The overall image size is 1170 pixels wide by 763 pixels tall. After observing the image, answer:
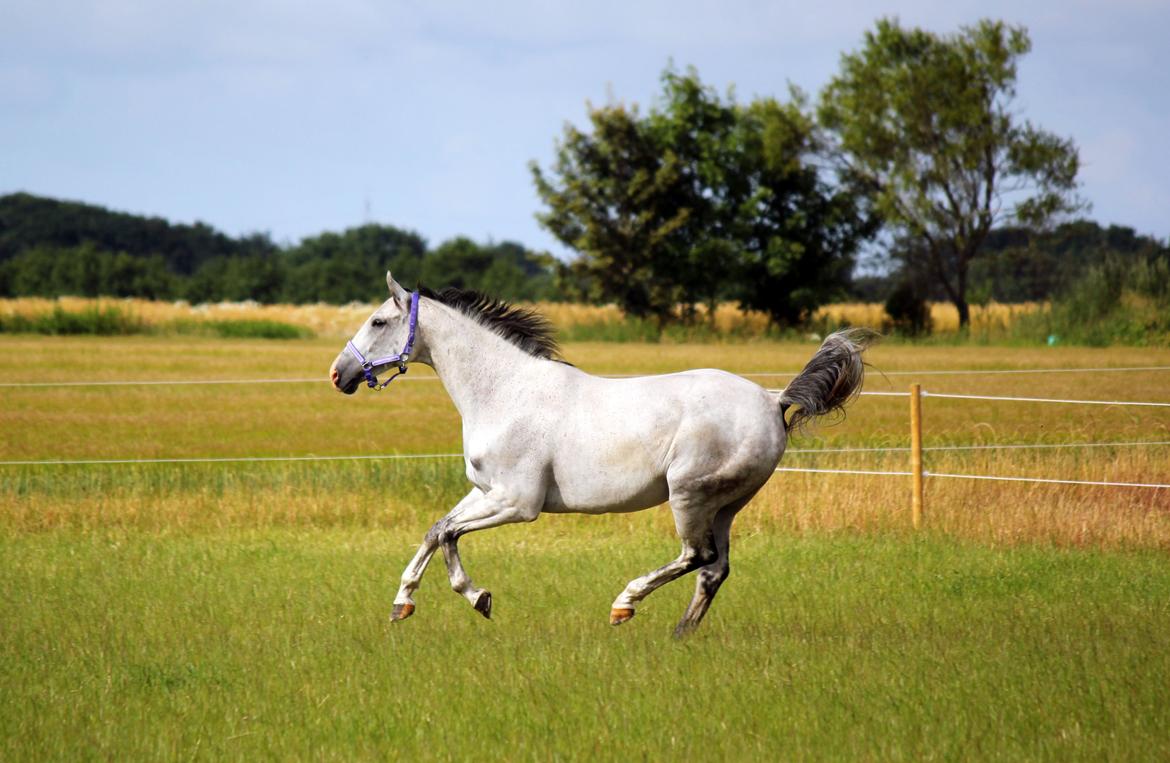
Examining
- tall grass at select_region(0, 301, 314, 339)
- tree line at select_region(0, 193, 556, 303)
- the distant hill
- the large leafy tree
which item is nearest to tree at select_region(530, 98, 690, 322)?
the large leafy tree

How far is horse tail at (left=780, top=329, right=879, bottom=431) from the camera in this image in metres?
6.95

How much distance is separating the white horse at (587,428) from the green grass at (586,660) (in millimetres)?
559

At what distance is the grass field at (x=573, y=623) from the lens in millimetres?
5152

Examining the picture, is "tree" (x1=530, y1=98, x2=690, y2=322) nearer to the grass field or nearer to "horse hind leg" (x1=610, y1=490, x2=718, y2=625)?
the grass field

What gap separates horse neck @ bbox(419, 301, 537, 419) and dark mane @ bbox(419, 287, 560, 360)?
0.04 metres

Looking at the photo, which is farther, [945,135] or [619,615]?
[945,135]

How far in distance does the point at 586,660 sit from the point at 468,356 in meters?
1.84

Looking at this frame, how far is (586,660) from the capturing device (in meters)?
6.30

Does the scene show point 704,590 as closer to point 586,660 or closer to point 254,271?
point 586,660

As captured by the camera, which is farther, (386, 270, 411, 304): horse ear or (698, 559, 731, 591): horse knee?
(386, 270, 411, 304): horse ear

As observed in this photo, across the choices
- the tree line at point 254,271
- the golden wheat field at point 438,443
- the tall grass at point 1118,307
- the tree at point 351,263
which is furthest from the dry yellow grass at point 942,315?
the tree at point 351,263

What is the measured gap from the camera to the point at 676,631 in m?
6.84


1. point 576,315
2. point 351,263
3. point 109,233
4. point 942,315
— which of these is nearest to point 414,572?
point 576,315

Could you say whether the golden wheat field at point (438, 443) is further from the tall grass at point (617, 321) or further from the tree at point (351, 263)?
the tree at point (351, 263)
